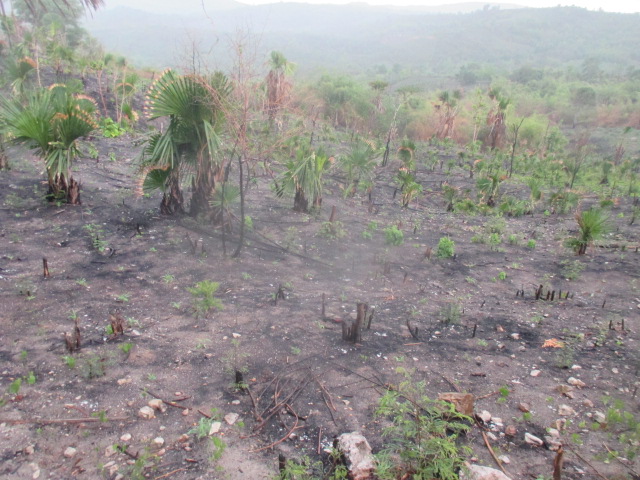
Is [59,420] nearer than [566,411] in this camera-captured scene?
Yes

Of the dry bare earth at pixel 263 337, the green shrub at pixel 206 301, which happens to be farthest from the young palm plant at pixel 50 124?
the green shrub at pixel 206 301

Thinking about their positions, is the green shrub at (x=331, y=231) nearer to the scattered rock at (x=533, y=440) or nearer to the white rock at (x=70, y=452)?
the scattered rock at (x=533, y=440)

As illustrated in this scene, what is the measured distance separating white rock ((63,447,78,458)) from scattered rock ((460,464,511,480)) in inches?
101

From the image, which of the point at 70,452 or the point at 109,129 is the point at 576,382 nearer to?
the point at 70,452

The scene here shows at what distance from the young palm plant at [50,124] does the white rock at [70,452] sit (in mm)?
5196

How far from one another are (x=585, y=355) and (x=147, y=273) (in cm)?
530

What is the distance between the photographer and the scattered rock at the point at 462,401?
3.55 metres

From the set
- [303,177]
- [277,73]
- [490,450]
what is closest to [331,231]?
[303,177]

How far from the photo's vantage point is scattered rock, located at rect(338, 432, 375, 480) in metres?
2.94

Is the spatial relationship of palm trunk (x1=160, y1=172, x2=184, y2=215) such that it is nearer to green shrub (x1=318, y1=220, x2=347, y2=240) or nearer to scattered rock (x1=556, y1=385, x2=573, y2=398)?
green shrub (x1=318, y1=220, x2=347, y2=240)

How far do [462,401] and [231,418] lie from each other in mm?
1848

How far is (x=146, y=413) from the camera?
3.38 metres

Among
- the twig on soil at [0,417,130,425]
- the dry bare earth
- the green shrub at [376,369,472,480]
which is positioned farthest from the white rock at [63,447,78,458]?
the green shrub at [376,369,472,480]

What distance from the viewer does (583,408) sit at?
3879 millimetres
